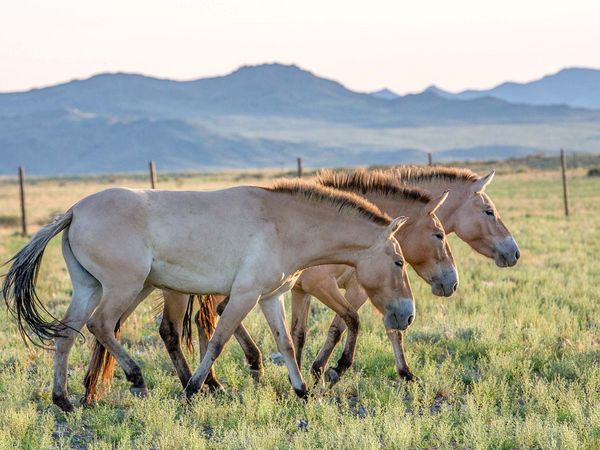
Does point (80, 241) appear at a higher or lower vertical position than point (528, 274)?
higher

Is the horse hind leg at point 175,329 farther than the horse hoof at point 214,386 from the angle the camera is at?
Yes

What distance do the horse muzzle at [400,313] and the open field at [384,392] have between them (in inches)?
21.3

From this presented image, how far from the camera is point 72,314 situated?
669 cm

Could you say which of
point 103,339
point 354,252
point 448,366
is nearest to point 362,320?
point 448,366

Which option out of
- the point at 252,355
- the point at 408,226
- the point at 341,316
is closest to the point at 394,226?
the point at 408,226

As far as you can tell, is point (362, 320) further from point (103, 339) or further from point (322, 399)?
point (103, 339)

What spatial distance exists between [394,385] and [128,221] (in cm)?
259

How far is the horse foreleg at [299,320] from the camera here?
7.73m

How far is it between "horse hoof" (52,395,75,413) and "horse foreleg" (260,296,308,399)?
65.5 inches

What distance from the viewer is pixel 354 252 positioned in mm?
6758

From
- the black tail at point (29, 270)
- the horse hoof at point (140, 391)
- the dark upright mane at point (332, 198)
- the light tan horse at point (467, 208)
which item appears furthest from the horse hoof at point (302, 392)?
the light tan horse at point (467, 208)

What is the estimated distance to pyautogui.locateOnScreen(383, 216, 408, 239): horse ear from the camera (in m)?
6.52

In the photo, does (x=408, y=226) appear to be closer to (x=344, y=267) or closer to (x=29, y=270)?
(x=344, y=267)

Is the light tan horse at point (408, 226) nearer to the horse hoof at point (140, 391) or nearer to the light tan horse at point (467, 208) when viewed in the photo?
the light tan horse at point (467, 208)
